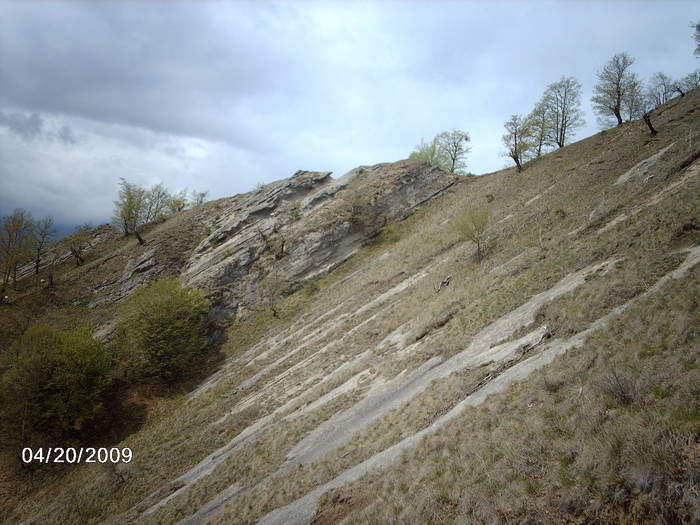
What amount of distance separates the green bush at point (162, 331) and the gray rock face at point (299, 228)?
6.31m

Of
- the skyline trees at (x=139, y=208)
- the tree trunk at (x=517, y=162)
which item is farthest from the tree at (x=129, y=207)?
the tree trunk at (x=517, y=162)

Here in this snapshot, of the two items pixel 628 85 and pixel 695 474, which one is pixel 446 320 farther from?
pixel 628 85

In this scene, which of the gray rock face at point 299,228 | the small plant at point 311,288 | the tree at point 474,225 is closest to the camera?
the tree at point 474,225

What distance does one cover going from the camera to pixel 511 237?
2422cm

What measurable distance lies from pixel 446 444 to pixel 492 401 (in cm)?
188

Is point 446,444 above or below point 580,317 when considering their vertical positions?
below

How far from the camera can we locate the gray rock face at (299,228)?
41.8 metres

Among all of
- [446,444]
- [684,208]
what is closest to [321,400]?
[446,444]

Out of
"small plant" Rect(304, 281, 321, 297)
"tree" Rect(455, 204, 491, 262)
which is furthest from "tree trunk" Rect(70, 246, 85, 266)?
"tree" Rect(455, 204, 491, 262)

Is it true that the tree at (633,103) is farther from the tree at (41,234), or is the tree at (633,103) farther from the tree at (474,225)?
the tree at (41,234)

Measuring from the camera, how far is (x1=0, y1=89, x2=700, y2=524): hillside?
5.47 m

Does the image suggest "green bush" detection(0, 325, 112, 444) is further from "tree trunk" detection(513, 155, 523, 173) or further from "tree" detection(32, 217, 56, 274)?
"tree trunk" detection(513, 155, 523, 173)

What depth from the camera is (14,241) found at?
45.6 metres

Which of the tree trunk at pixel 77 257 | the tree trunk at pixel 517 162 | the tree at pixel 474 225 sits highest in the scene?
the tree trunk at pixel 77 257
